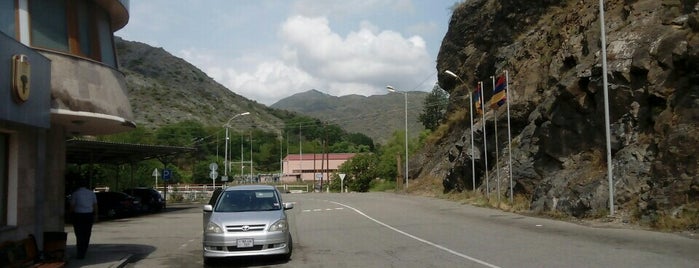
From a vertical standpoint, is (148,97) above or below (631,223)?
above

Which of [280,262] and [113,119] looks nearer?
[280,262]

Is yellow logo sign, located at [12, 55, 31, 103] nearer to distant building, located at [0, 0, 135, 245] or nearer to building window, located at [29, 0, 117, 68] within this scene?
distant building, located at [0, 0, 135, 245]

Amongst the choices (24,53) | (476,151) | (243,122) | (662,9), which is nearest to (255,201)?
(24,53)

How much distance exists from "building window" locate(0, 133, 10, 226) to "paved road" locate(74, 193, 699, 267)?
3.06 metres

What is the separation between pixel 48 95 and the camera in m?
12.2

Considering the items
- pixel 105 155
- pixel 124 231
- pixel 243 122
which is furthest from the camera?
pixel 243 122

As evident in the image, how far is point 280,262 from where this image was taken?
12.6m

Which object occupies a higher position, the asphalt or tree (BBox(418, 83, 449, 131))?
tree (BBox(418, 83, 449, 131))

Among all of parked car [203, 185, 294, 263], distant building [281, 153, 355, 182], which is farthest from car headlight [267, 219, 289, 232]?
distant building [281, 153, 355, 182]

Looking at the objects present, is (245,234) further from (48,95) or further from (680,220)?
(680,220)

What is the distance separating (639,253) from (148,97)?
410 feet

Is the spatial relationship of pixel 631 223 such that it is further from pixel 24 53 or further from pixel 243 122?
pixel 243 122

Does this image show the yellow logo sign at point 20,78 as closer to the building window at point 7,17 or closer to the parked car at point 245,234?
the building window at point 7,17

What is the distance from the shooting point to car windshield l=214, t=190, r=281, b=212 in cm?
1337
